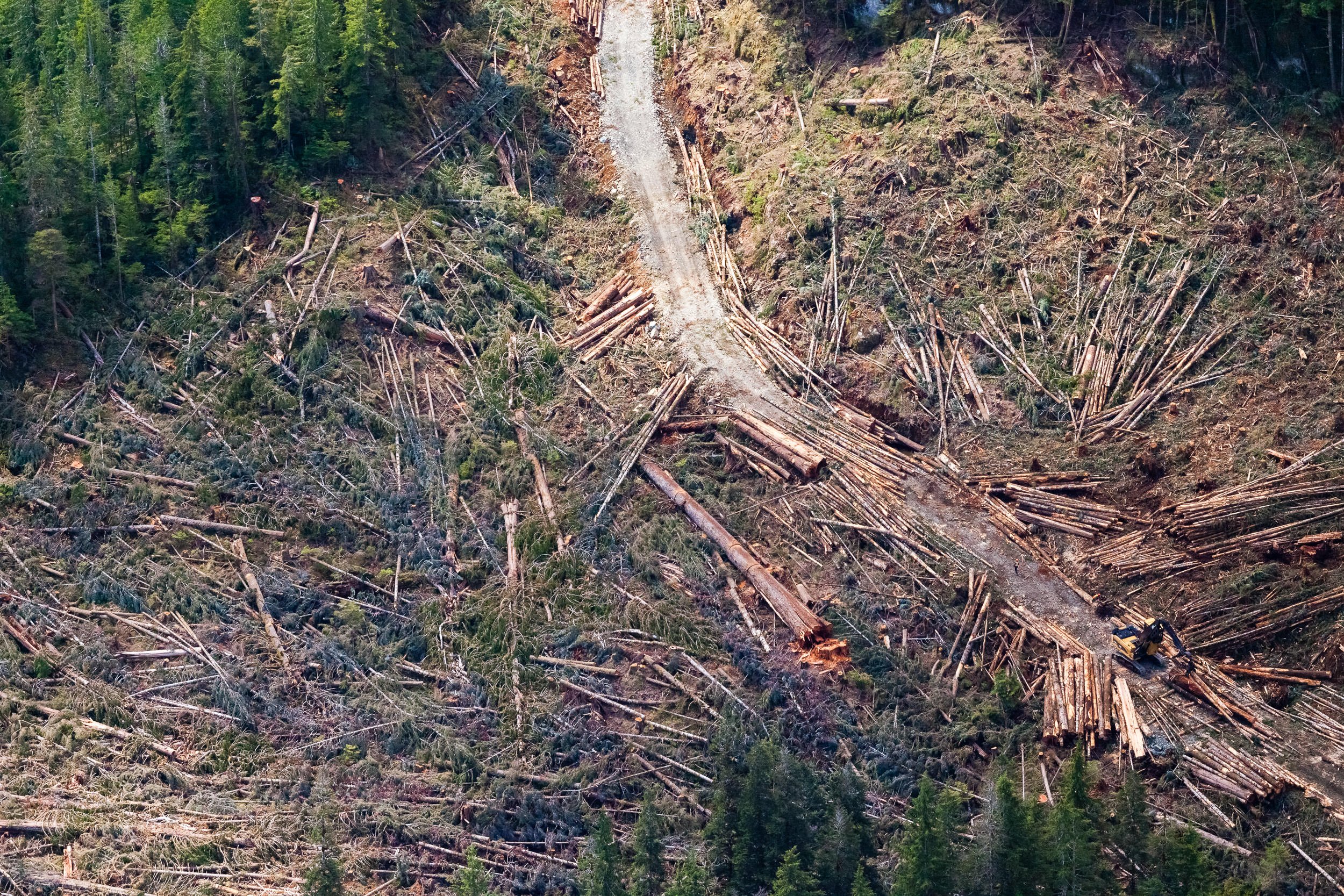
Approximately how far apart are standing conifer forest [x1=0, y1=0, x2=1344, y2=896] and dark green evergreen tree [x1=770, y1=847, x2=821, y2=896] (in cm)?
12

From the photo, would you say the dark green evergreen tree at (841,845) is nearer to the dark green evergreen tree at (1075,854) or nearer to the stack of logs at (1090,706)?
the dark green evergreen tree at (1075,854)

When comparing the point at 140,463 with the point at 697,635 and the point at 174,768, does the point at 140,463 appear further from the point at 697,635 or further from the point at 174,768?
the point at 697,635

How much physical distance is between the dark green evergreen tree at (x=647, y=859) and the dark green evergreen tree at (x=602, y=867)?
33 cm

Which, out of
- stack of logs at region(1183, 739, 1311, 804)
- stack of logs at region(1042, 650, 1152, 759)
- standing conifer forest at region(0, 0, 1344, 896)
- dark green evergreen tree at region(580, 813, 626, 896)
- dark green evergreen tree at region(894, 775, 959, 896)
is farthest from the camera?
stack of logs at region(1042, 650, 1152, 759)

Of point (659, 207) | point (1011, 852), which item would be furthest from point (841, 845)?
point (659, 207)

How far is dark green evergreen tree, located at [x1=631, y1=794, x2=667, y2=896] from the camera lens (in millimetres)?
34281

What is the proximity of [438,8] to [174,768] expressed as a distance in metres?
24.0

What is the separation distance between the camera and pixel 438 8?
168 feet

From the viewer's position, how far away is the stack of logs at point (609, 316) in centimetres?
4412

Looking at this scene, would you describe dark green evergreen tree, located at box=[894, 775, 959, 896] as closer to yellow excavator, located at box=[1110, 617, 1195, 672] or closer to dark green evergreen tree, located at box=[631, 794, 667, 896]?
dark green evergreen tree, located at box=[631, 794, 667, 896]

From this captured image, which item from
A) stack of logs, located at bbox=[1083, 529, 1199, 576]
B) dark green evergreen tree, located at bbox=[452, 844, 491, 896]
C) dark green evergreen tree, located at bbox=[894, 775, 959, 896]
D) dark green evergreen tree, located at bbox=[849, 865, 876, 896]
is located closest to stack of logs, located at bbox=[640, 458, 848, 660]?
dark green evergreen tree, located at bbox=[894, 775, 959, 896]

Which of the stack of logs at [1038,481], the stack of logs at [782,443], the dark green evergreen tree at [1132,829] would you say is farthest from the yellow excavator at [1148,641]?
the stack of logs at [782,443]

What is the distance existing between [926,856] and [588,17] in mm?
28505

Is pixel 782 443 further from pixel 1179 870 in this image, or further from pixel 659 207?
pixel 1179 870
